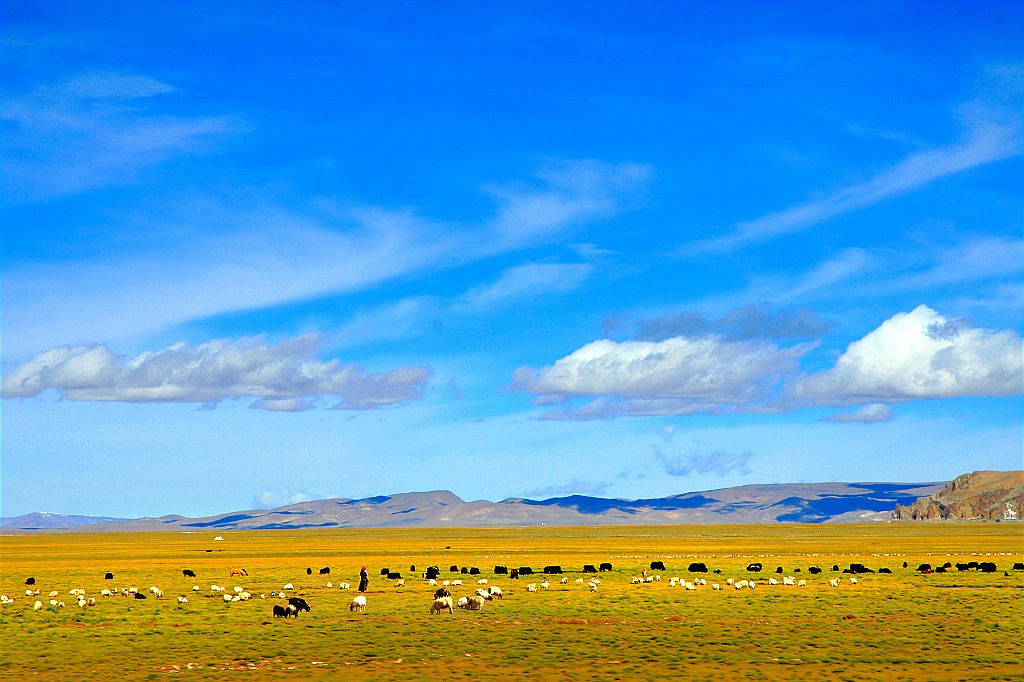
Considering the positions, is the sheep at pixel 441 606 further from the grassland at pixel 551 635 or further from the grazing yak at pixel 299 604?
the grazing yak at pixel 299 604

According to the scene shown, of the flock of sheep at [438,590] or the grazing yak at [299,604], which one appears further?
the flock of sheep at [438,590]

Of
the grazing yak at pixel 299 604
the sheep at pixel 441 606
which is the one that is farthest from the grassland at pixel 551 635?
the grazing yak at pixel 299 604

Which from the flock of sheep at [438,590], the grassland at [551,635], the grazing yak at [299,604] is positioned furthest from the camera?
the flock of sheep at [438,590]

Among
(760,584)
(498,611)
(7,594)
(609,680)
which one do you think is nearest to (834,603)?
(760,584)

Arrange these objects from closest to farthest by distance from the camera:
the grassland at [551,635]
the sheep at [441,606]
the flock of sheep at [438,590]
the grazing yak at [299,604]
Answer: the grassland at [551,635], the grazing yak at [299,604], the sheep at [441,606], the flock of sheep at [438,590]

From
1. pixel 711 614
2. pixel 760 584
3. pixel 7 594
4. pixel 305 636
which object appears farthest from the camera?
pixel 760 584

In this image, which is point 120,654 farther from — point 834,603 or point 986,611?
point 986,611

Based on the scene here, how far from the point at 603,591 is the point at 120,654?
1007 inches

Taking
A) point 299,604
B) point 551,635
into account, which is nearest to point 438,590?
point 299,604

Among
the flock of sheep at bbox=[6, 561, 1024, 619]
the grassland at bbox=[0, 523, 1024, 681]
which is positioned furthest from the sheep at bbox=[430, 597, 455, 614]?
the grassland at bbox=[0, 523, 1024, 681]

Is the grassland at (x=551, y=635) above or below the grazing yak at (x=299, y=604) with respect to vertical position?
below

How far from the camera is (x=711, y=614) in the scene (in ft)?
128

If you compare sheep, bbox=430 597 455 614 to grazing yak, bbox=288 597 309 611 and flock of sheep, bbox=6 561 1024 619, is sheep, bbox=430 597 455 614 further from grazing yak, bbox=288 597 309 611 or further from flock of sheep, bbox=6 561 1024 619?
grazing yak, bbox=288 597 309 611

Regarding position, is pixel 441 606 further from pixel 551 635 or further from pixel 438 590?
pixel 551 635
